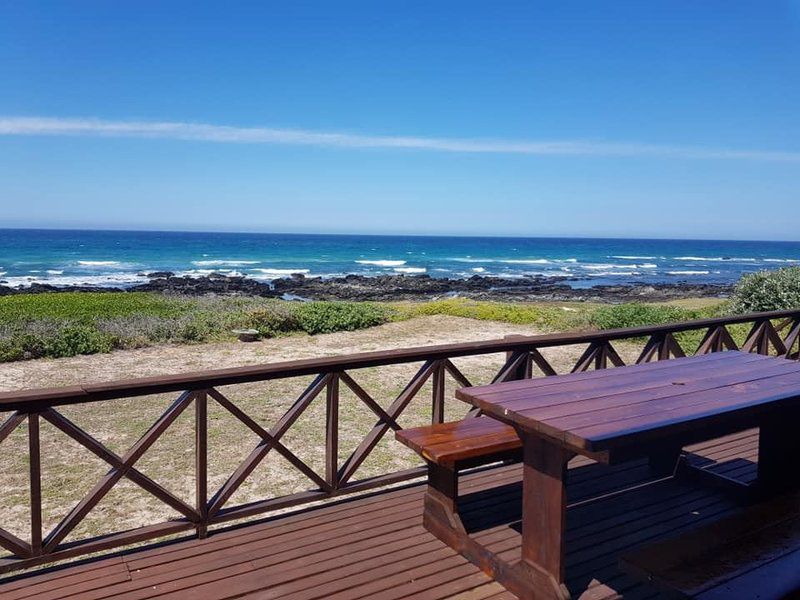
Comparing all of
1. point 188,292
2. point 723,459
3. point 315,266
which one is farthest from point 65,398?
point 315,266

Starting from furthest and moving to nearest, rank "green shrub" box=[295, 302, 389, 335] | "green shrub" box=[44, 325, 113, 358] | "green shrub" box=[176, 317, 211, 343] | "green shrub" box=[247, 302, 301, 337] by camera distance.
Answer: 1. "green shrub" box=[295, 302, 389, 335]
2. "green shrub" box=[247, 302, 301, 337]
3. "green shrub" box=[176, 317, 211, 343]
4. "green shrub" box=[44, 325, 113, 358]

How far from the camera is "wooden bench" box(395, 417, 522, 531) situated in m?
3.49

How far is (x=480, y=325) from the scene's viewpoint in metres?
17.2

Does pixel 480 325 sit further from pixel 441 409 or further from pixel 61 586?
pixel 61 586

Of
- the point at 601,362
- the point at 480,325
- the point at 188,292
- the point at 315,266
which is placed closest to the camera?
the point at 601,362

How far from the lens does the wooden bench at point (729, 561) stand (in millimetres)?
2486

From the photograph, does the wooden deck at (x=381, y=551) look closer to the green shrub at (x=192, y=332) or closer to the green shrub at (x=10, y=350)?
the green shrub at (x=10, y=350)

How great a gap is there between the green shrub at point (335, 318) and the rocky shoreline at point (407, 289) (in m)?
12.9

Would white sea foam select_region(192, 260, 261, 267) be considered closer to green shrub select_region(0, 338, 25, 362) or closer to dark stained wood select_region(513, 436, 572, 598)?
green shrub select_region(0, 338, 25, 362)

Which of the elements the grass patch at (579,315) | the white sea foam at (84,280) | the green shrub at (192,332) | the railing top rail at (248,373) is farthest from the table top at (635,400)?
the white sea foam at (84,280)

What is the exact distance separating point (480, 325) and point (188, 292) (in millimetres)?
18329

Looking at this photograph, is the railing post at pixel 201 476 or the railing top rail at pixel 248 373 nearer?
the railing top rail at pixel 248 373

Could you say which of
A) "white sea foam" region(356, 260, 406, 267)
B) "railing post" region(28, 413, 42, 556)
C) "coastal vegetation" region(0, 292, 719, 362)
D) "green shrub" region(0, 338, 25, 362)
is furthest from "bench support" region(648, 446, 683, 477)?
"white sea foam" region(356, 260, 406, 267)

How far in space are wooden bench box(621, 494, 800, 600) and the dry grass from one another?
3906 millimetres
